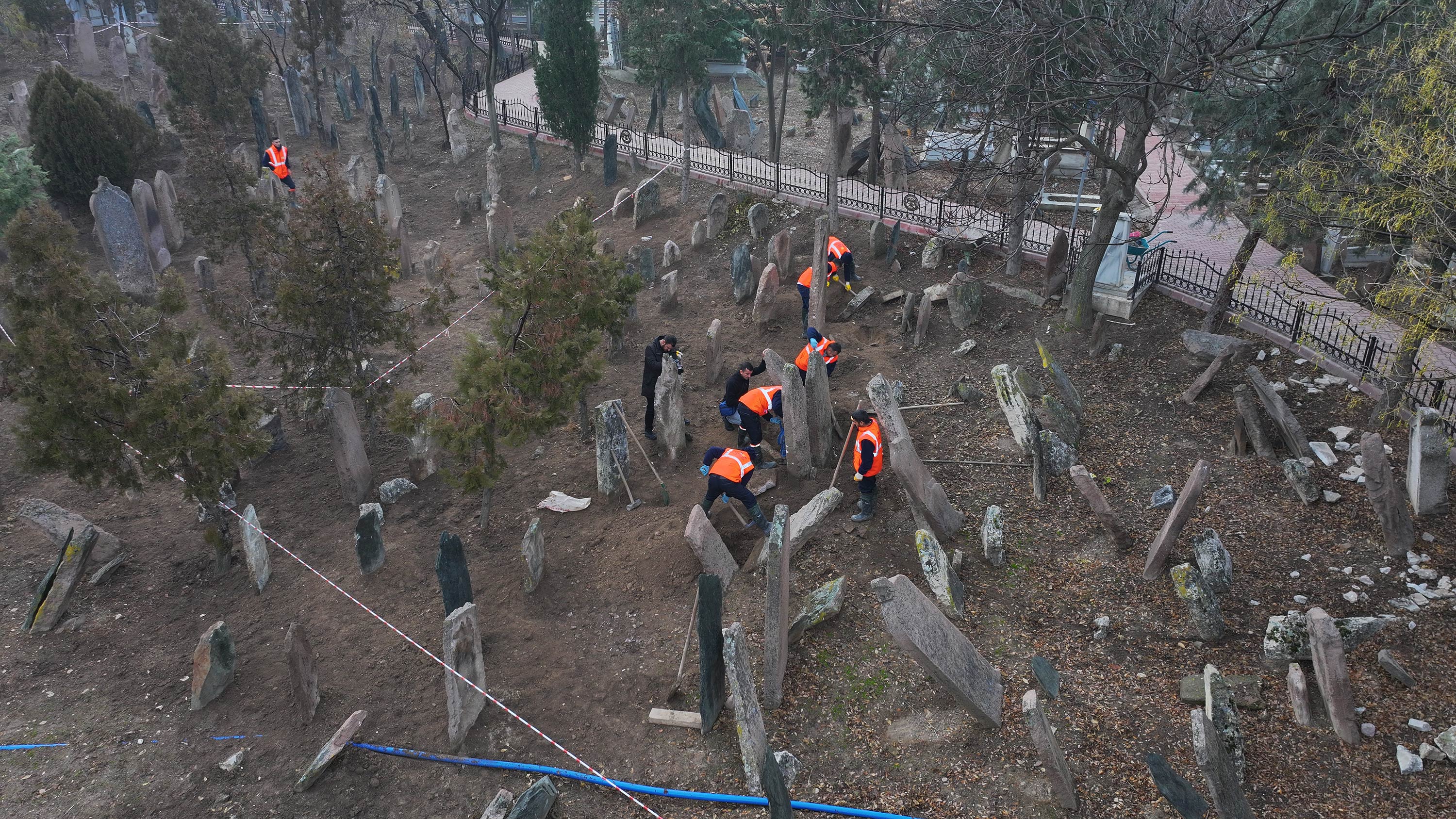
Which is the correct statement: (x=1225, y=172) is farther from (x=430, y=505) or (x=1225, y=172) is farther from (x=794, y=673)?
(x=430, y=505)

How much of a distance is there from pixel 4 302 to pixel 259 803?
17.8ft

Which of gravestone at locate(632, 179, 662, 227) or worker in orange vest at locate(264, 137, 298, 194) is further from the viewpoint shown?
worker in orange vest at locate(264, 137, 298, 194)

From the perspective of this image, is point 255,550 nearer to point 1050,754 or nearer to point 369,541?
point 369,541

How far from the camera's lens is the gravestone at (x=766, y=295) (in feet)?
45.9

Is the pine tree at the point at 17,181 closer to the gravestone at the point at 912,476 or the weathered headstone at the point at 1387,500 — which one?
the gravestone at the point at 912,476

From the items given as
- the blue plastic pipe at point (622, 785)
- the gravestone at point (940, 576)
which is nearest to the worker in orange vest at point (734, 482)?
the gravestone at point (940, 576)

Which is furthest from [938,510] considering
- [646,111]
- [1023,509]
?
[646,111]

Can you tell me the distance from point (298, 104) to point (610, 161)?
10.1 meters

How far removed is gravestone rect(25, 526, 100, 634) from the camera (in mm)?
8492

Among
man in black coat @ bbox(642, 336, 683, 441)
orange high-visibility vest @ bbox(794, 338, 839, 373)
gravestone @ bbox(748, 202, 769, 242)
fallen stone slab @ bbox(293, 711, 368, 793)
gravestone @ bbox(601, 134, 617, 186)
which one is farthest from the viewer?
gravestone @ bbox(601, 134, 617, 186)

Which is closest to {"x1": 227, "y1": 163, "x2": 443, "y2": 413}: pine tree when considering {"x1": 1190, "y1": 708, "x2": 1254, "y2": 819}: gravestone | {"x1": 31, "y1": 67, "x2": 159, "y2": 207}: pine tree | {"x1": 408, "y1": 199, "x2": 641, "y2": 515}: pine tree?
{"x1": 408, "y1": 199, "x2": 641, "y2": 515}: pine tree

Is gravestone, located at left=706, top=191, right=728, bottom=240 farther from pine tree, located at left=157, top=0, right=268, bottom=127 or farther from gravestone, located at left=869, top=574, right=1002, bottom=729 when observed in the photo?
pine tree, located at left=157, top=0, right=268, bottom=127

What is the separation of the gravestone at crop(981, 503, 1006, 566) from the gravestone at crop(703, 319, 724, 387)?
492 cm

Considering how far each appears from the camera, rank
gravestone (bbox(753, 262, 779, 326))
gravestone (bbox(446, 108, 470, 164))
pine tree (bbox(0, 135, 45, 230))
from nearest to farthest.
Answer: gravestone (bbox(753, 262, 779, 326)) → pine tree (bbox(0, 135, 45, 230)) → gravestone (bbox(446, 108, 470, 164))
